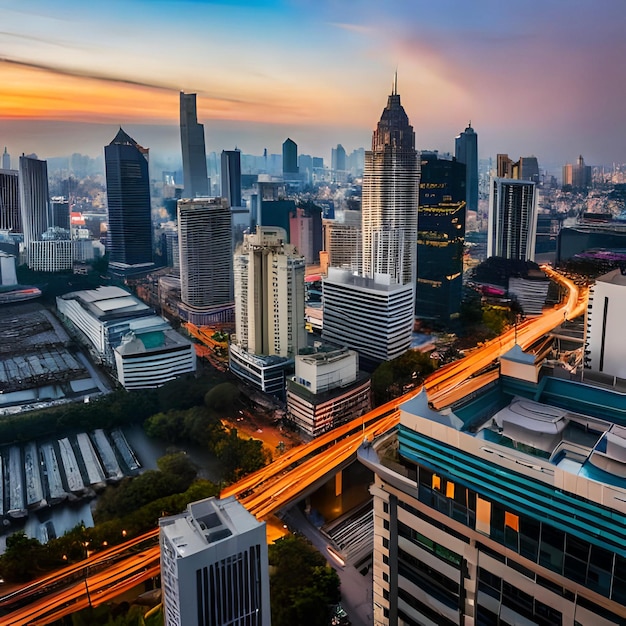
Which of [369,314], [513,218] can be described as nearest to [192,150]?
[369,314]

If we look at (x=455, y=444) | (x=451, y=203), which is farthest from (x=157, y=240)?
(x=455, y=444)

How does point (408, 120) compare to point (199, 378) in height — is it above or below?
above

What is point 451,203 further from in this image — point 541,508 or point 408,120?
point 541,508

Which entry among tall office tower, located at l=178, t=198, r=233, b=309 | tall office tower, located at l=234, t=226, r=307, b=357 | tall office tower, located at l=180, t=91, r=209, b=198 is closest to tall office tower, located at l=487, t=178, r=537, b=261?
tall office tower, located at l=234, t=226, r=307, b=357

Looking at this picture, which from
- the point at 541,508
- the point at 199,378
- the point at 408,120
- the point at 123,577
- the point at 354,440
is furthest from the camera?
the point at 408,120

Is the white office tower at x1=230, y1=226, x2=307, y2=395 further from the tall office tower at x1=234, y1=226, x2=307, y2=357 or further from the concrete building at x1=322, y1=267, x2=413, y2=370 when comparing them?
the concrete building at x1=322, y1=267, x2=413, y2=370

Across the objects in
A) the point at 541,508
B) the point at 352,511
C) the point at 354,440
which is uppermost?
the point at 541,508
